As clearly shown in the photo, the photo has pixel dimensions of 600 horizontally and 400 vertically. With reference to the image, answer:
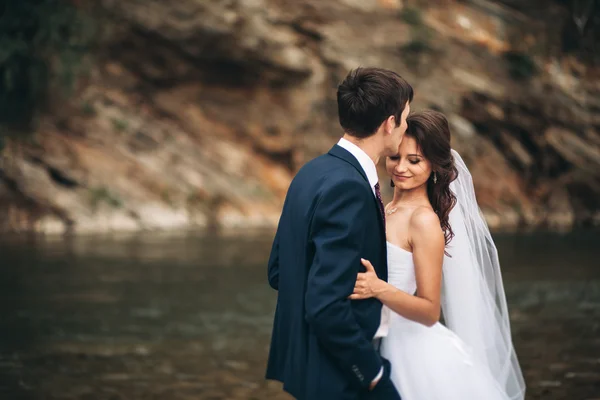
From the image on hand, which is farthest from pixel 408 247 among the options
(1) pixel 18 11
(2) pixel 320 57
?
(2) pixel 320 57

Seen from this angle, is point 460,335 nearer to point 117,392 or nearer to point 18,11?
point 117,392

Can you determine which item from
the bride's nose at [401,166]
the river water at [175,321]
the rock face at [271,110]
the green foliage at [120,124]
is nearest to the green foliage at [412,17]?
the rock face at [271,110]

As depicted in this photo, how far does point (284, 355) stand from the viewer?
130 inches

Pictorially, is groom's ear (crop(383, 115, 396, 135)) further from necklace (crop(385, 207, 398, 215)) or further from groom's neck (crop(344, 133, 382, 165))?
necklace (crop(385, 207, 398, 215))

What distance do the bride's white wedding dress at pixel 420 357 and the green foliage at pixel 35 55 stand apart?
2728 centimetres

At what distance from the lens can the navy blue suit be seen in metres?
2.94

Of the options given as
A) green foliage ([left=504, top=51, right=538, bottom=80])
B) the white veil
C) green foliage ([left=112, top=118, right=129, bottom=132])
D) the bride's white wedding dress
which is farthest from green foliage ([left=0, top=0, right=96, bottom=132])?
the bride's white wedding dress

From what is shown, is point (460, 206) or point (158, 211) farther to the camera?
→ point (158, 211)

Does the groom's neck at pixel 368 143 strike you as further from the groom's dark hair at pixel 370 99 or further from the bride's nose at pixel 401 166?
the bride's nose at pixel 401 166

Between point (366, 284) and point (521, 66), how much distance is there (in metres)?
37.2

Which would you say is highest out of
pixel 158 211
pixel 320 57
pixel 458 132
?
pixel 320 57

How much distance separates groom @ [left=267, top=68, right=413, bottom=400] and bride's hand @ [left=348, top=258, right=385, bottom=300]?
3 cm

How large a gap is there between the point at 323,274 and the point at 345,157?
0.45 m

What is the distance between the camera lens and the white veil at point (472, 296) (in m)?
4.01
